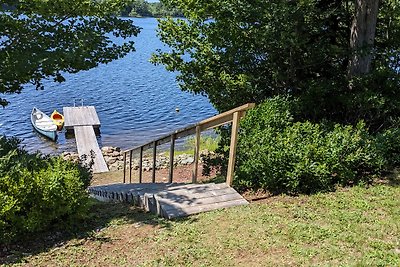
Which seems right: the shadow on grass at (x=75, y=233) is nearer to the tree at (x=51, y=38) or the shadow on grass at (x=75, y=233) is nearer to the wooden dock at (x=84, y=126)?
the tree at (x=51, y=38)

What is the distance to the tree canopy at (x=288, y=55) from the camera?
751cm

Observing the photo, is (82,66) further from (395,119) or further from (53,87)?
(53,87)

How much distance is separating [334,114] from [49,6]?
219 inches

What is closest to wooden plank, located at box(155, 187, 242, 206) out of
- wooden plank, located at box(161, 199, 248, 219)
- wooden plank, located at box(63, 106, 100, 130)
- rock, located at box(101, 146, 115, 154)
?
wooden plank, located at box(161, 199, 248, 219)

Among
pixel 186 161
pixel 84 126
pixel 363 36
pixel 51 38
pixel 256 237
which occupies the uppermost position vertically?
pixel 363 36

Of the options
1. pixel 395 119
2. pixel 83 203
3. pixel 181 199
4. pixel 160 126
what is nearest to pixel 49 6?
pixel 83 203

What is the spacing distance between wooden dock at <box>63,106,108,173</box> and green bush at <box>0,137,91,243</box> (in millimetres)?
12145

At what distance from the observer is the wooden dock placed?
1875 centimetres

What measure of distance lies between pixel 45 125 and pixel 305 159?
58.2 feet

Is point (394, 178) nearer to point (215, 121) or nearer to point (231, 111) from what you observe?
point (231, 111)

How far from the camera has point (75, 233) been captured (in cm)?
480

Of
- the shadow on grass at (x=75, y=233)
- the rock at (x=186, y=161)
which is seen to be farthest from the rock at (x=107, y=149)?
the shadow on grass at (x=75, y=233)

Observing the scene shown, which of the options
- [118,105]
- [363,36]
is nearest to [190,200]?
[363,36]

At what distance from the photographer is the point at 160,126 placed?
21453 millimetres
